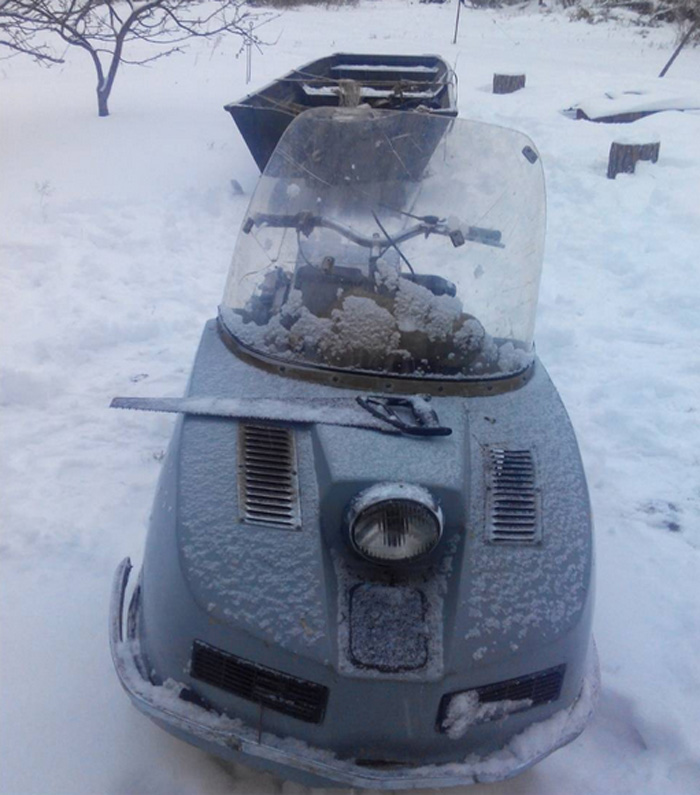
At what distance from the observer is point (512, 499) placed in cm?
244

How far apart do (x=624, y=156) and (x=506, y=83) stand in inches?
194

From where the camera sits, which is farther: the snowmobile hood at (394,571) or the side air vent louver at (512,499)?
the side air vent louver at (512,499)

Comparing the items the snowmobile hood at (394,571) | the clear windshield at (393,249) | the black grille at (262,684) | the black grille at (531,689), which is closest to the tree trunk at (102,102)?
the clear windshield at (393,249)

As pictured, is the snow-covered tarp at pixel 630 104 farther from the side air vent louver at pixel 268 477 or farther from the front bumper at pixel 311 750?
the front bumper at pixel 311 750

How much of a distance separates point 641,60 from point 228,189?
1277 cm

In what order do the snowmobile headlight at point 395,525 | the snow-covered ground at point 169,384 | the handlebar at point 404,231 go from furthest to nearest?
the handlebar at point 404,231
the snow-covered ground at point 169,384
the snowmobile headlight at point 395,525

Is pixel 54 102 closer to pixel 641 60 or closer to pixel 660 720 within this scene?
pixel 660 720

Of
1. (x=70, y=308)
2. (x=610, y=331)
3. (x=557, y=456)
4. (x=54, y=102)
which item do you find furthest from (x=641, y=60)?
(x=557, y=456)

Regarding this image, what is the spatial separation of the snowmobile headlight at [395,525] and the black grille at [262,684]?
37cm

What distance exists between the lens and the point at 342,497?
7.39ft

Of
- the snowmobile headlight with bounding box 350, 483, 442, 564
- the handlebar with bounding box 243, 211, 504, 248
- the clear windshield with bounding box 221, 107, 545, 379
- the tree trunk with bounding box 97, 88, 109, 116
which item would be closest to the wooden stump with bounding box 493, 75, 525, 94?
the tree trunk with bounding box 97, 88, 109, 116

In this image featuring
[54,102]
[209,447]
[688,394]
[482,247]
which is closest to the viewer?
[209,447]

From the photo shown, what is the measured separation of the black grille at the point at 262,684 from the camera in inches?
79.4

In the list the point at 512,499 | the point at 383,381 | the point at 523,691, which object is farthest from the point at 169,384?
the point at 523,691
